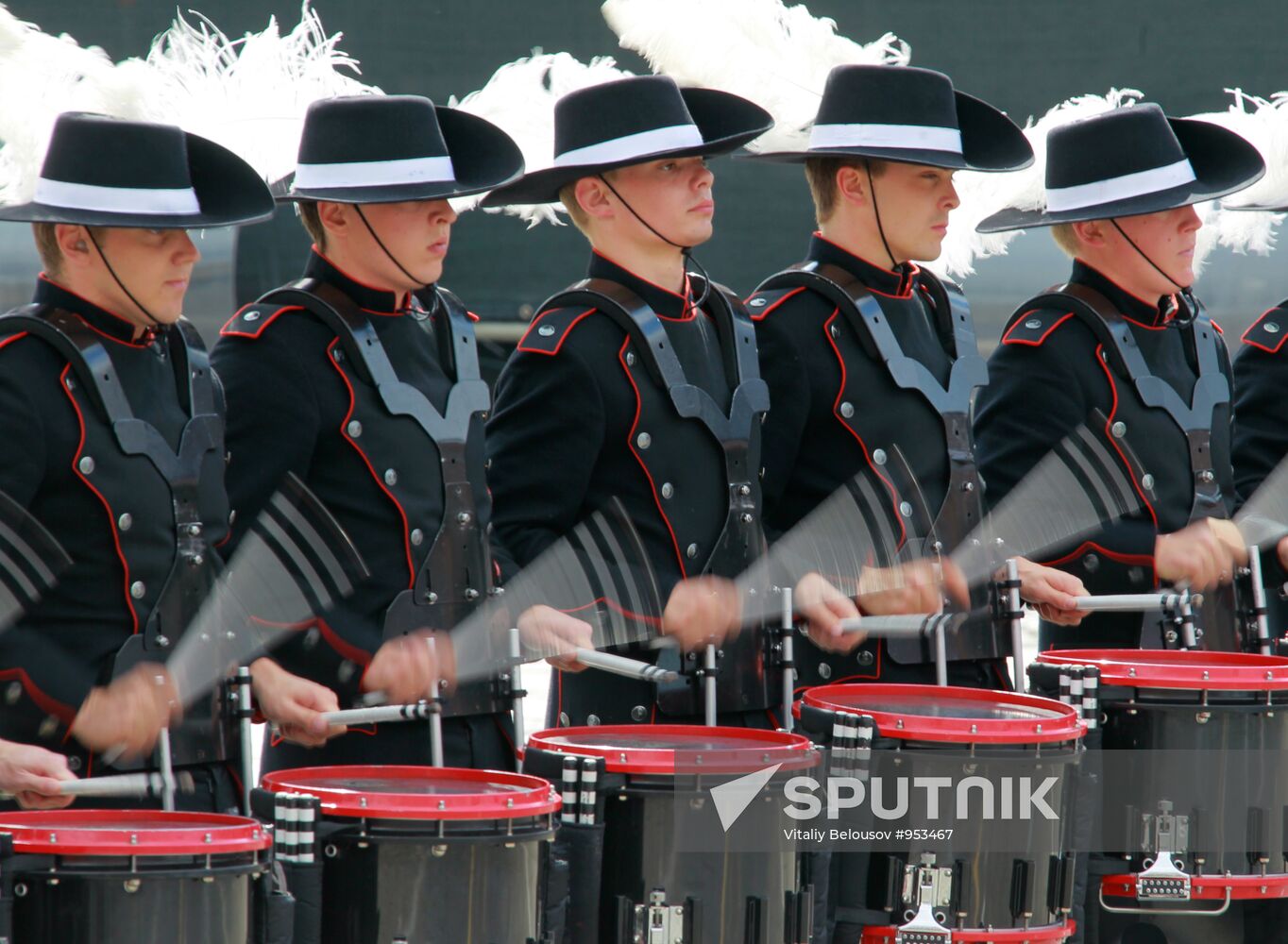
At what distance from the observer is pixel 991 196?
28.2ft

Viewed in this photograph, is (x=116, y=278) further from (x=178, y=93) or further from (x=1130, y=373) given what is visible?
(x=178, y=93)

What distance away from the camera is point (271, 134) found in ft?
21.3

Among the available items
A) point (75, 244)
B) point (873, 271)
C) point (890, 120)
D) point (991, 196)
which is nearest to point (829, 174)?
point (890, 120)

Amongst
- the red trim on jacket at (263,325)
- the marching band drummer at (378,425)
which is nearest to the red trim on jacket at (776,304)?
the marching band drummer at (378,425)

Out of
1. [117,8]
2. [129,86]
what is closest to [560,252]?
[117,8]

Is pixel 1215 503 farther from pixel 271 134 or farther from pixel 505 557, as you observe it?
pixel 271 134

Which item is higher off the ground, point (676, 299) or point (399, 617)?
point (676, 299)

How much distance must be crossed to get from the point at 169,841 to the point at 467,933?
1.90 ft

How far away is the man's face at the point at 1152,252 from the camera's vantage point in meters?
6.12

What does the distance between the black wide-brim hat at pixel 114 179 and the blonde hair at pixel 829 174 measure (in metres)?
1.73

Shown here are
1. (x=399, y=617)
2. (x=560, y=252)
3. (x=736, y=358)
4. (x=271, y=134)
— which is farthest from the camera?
(x=560, y=252)

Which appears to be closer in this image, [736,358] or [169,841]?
[169,841]

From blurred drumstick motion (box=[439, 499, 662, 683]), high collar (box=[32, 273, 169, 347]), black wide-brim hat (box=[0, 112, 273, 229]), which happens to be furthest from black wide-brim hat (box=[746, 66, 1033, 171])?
high collar (box=[32, 273, 169, 347])

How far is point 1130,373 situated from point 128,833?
127 inches
